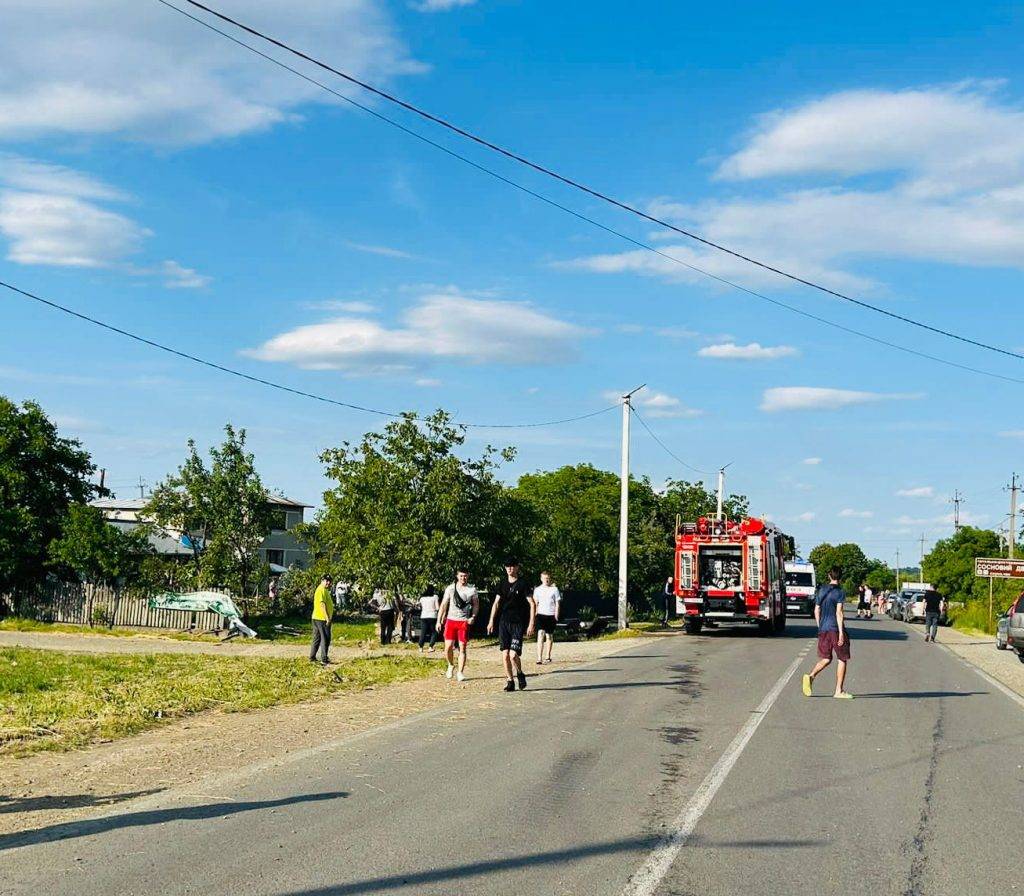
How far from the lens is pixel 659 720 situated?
12.7m

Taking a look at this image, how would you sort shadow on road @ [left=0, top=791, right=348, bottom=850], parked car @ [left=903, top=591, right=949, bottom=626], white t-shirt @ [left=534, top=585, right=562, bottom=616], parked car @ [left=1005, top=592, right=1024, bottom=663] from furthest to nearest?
parked car @ [left=903, top=591, right=949, bottom=626], parked car @ [left=1005, top=592, right=1024, bottom=663], white t-shirt @ [left=534, top=585, right=562, bottom=616], shadow on road @ [left=0, top=791, right=348, bottom=850]

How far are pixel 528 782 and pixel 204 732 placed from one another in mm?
4279

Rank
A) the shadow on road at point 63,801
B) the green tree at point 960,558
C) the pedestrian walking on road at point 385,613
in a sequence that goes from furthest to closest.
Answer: the green tree at point 960,558 → the pedestrian walking on road at point 385,613 → the shadow on road at point 63,801

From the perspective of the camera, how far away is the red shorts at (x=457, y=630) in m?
16.7

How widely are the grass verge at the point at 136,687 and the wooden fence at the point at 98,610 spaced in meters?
9.33

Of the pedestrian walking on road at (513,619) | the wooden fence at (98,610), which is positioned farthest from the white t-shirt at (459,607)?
the wooden fence at (98,610)

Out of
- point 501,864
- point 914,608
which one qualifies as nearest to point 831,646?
point 501,864

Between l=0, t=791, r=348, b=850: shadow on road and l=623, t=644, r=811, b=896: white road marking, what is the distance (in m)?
2.41

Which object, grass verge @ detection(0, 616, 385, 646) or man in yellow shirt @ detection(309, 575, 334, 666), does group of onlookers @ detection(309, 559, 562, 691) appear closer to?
man in yellow shirt @ detection(309, 575, 334, 666)

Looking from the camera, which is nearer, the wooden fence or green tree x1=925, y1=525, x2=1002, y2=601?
the wooden fence

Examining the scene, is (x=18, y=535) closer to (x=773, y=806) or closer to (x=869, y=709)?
(x=869, y=709)

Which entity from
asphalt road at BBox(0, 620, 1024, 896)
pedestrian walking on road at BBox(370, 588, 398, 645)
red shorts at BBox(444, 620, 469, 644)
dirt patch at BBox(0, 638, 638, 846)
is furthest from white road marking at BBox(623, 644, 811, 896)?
pedestrian walking on road at BBox(370, 588, 398, 645)

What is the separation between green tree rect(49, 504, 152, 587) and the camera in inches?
1330

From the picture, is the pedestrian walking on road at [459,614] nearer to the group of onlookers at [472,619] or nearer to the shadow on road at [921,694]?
the group of onlookers at [472,619]
